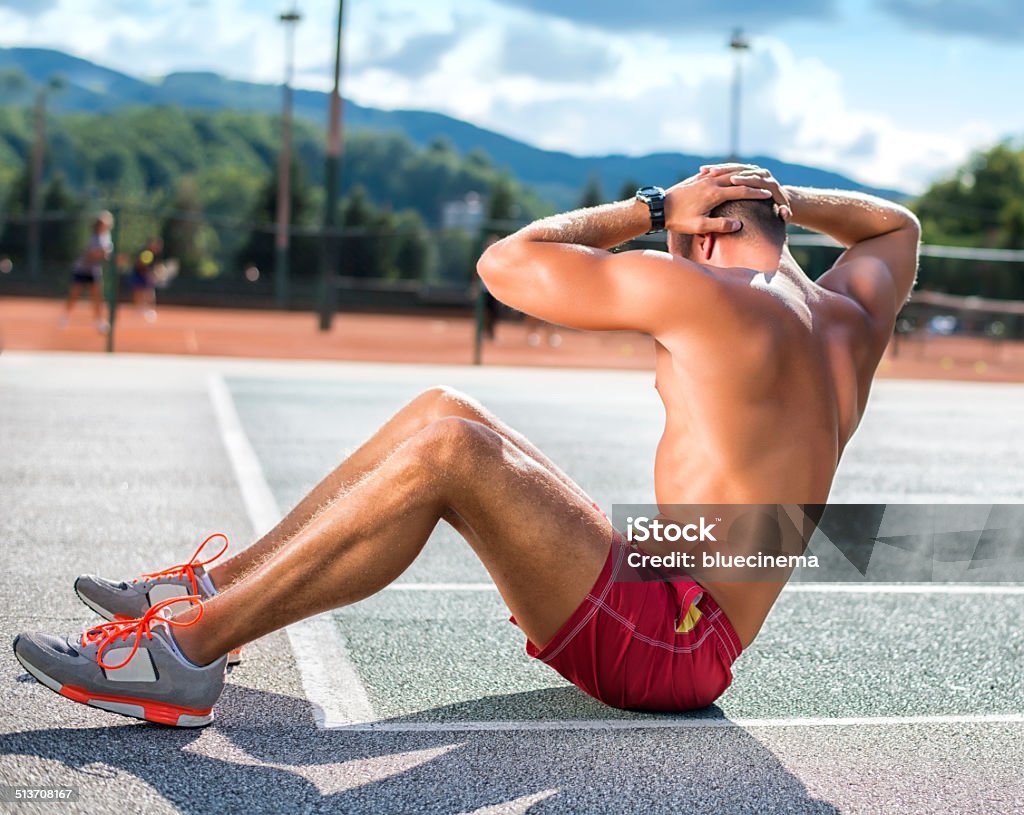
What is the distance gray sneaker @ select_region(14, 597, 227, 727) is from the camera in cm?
317

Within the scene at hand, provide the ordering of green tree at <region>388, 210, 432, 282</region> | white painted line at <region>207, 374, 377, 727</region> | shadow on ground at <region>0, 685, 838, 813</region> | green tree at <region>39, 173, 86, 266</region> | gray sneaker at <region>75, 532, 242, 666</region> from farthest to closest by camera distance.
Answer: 1. green tree at <region>388, 210, 432, 282</region>
2. green tree at <region>39, 173, 86, 266</region>
3. gray sneaker at <region>75, 532, 242, 666</region>
4. white painted line at <region>207, 374, 377, 727</region>
5. shadow on ground at <region>0, 685, 838, 813</region>

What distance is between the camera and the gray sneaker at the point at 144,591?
12.3 ft

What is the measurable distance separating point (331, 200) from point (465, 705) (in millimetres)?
28115

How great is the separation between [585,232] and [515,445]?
0.59m

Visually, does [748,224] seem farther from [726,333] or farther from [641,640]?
[641,640]

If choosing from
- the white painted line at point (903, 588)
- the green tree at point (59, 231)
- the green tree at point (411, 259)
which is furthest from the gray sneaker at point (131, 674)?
the green tree at point (411, 259)

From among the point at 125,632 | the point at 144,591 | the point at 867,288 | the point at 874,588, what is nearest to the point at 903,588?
the point at 874,588

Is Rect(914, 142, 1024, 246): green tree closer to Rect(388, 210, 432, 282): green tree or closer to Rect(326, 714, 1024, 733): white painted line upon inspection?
Rect(388, 210, 432, 282): green tree

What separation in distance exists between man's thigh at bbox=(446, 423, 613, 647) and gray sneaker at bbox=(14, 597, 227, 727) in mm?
730

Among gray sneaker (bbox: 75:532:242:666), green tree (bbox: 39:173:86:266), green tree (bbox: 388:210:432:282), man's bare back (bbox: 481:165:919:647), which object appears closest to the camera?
man's bare back (bbox: 481:165:919:647)

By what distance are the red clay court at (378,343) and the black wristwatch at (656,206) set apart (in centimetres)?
1734

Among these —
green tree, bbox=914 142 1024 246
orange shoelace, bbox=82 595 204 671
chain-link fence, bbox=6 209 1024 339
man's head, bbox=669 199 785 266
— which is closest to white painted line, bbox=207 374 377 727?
orange shoelace, bbox=82 595 204 671

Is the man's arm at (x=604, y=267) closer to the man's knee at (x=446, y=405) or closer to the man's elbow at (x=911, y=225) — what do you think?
the man's knee at (x=446, y=405)

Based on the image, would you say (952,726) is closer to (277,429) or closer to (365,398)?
(277,429)
